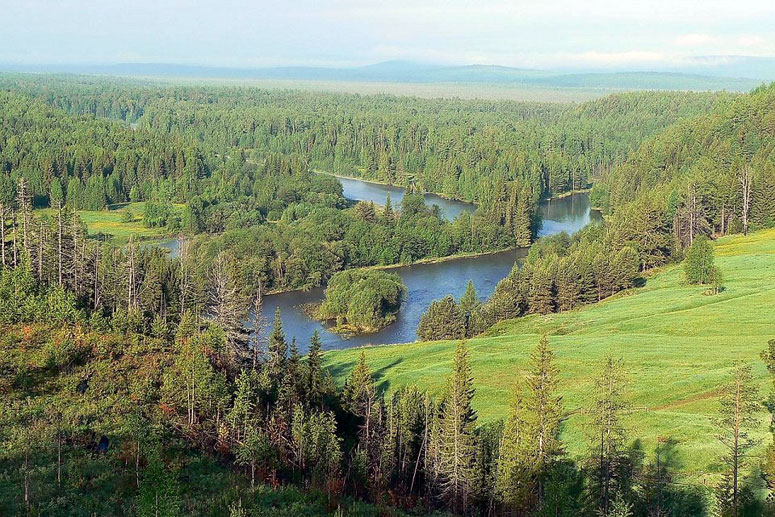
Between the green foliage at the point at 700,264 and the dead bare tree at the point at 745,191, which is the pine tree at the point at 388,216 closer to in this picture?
the dead bare tree at the point at 745,191

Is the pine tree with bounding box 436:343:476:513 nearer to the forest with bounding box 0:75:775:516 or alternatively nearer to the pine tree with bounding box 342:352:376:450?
the forest with bounding box 0:75:775:516

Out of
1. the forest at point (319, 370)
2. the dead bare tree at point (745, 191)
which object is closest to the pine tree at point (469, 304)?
the forest at point (319, 370)

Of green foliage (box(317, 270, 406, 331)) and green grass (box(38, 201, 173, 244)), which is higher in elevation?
green grass (box(38, 201, 173, 244))

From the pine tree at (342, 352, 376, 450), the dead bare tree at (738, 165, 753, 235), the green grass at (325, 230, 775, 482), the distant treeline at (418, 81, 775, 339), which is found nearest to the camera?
the green grass at (325, 230, 775, 482)

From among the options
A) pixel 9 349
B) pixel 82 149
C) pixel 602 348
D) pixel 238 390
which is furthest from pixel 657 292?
pixel 82 149

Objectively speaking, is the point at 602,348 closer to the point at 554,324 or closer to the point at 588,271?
the point at 554,324

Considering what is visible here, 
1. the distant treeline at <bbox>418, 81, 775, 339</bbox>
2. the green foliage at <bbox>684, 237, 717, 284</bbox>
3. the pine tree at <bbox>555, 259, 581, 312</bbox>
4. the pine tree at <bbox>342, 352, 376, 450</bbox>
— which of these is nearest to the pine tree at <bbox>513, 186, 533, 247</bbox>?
the distant treeline at <bbox>418, 81, 775, 339</bbox>

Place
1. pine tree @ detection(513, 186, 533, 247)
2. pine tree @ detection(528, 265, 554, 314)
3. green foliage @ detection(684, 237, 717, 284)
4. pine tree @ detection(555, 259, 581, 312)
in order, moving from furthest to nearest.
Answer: pine tree @ detection(513, 186, 533, 247), pine tree @ detection(555, 259, 581, 312), pine tree @ detection(528, 265, 554, 314), green foliage @ detection(684, 237, 717, 284)
